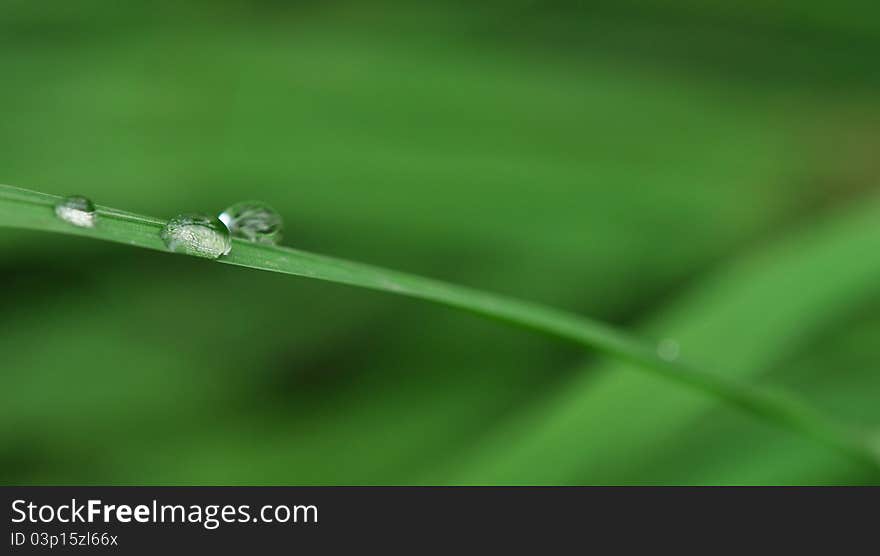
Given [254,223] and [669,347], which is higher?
[669,347]

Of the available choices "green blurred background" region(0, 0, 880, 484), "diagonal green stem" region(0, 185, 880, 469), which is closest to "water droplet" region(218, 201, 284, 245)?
"diagonal green stem" region(0, 185, 880, 469)

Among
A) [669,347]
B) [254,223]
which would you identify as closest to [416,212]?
[669,347]

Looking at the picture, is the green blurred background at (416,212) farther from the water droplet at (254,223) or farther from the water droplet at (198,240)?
the water droplet at (198,240)

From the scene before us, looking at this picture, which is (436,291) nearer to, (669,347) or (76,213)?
(76,213)

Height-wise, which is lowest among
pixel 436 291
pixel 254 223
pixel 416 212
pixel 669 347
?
pixel 436 291

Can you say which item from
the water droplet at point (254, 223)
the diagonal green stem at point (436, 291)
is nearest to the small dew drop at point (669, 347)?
the diagonal green stem at point (436, 291)

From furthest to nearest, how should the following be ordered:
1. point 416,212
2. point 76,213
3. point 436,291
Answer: point 416,212 → point 436,291 → point 76,213

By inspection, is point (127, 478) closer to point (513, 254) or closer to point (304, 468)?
point (304, 468)
